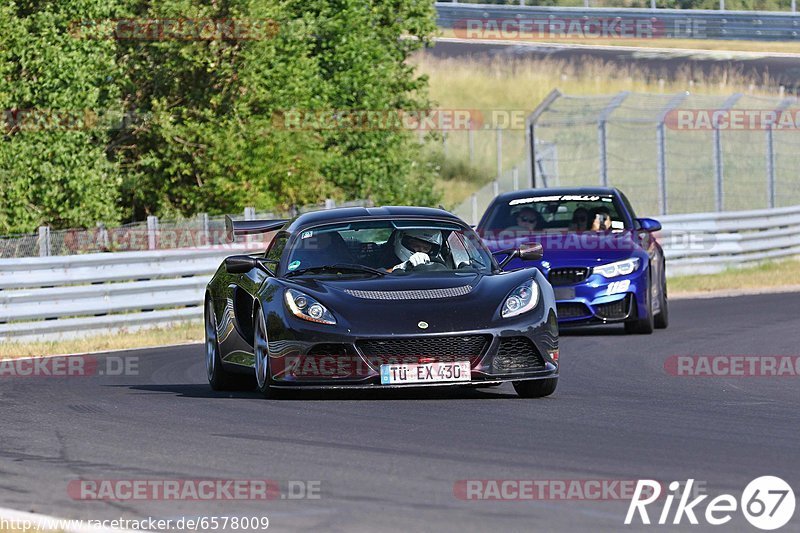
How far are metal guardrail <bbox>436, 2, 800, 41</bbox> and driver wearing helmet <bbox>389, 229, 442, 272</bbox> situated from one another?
4580 cm

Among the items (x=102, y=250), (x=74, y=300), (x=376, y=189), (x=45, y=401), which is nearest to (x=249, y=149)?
(x=376, y=189)

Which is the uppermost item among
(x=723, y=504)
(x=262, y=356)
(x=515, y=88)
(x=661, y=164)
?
(x=723, y=504)

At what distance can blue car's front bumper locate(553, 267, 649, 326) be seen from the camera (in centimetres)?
1623

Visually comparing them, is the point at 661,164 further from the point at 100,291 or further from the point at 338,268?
the point at 338,268

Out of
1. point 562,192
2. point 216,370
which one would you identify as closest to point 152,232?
point 562,192

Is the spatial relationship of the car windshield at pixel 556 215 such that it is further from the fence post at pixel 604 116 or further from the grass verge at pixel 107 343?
the fence post at pixel 604 116

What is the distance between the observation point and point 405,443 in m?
8.51

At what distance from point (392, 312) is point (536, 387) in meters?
1.19

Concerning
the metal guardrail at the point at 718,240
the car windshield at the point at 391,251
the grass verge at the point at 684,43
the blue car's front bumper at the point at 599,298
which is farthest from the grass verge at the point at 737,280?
the grass verge at the point at 684,43

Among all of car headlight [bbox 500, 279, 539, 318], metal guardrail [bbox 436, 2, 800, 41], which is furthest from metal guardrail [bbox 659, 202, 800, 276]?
metal guardrail [bbox 436, 2, 800, 41]

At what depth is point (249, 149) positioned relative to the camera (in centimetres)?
3050

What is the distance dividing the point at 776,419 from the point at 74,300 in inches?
451

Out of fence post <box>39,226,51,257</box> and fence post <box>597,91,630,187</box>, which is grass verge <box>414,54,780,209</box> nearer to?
fence post <box>597,91,630,187</box>

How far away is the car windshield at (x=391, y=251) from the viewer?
11148mm
